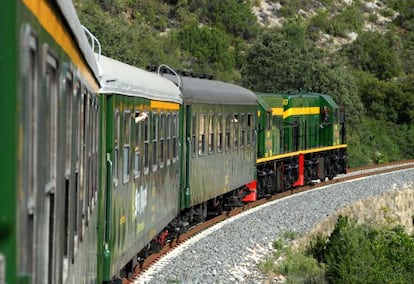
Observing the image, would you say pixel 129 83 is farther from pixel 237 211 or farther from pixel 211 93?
pixel 237 211

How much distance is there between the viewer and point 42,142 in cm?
349

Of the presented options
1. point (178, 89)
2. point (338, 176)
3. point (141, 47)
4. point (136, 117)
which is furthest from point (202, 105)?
point (141, 47)

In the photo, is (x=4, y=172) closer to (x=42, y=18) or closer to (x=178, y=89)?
(x=42, y=18)

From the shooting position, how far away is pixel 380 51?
85812 millimetres

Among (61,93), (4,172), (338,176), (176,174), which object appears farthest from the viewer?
(338,176)

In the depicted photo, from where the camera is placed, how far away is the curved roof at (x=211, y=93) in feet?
53.9

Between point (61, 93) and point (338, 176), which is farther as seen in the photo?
point (338, 176)

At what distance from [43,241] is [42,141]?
40cm

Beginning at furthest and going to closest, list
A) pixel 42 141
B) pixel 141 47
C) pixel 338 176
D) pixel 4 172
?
1. pixel 141 47
2. pixel 338 176
3. pixel 42 141
4. pixel 4 172

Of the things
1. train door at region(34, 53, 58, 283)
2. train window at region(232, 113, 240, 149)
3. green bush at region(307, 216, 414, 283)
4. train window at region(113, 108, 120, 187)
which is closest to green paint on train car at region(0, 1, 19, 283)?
train door at region(34, 53, 58, 283)

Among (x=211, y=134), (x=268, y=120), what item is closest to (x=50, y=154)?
(x=211, y=134)

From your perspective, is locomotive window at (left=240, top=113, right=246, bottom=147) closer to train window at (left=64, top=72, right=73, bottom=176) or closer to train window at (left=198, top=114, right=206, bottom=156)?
train window at (left=198, top=114, right=206, bottom=156)

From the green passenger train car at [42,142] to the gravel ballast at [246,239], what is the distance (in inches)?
312

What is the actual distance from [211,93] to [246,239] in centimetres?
285
